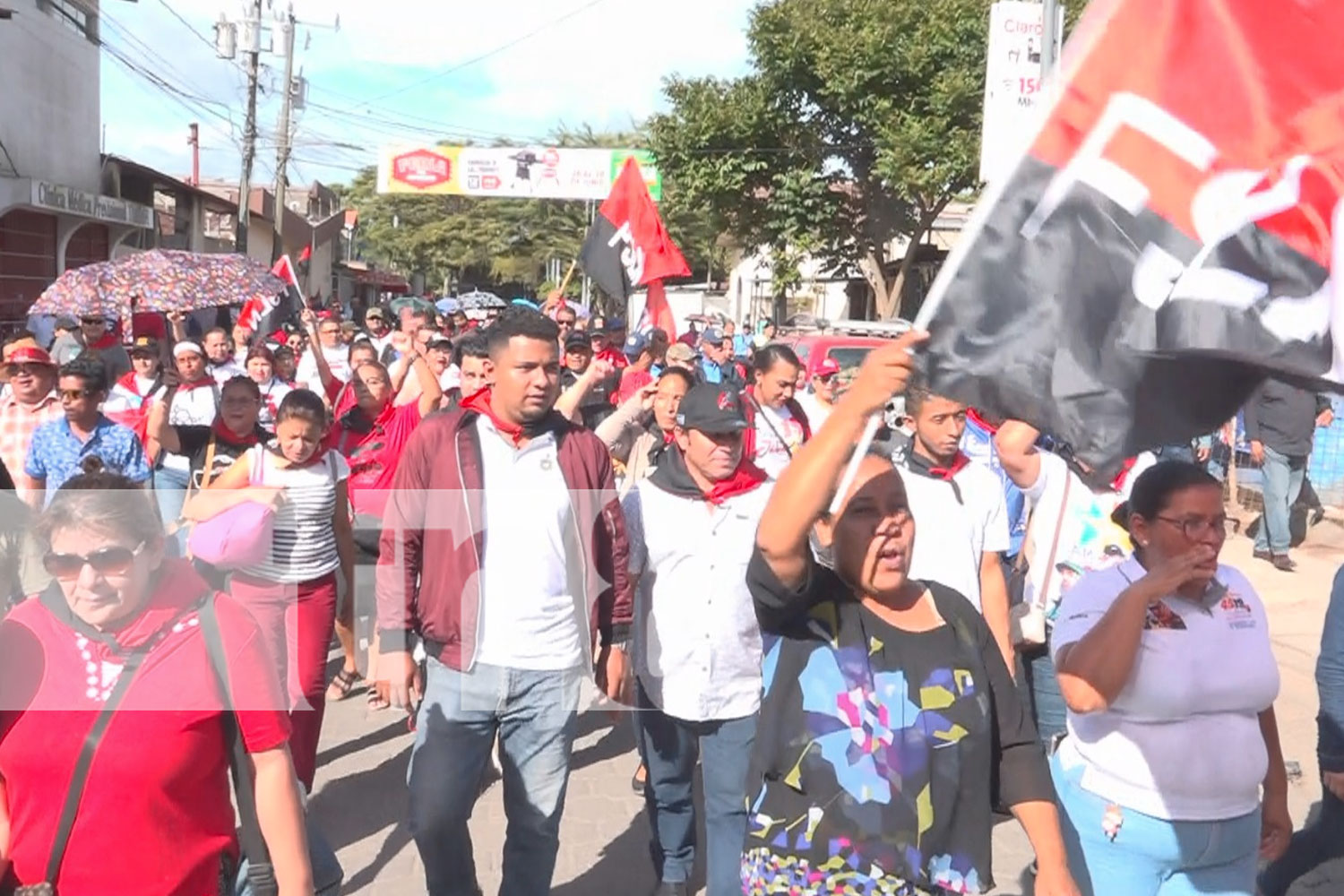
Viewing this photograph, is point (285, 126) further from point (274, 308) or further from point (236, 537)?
point (236, 537)

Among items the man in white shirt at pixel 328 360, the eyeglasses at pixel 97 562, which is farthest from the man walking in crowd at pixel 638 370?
the eyeglasses at pixel 97 562

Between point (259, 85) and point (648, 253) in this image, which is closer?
point (648, 253)

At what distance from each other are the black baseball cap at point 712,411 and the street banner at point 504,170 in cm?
3220

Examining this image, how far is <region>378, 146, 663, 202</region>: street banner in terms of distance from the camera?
36.3 metres

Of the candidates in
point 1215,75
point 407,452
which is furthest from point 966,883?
point 407,452

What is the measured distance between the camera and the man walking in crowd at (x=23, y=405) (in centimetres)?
614

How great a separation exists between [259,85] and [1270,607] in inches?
1037

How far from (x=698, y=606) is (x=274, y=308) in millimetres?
9736

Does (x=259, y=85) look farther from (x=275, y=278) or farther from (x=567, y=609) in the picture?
(x=567, y=609)

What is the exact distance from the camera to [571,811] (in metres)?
5.14

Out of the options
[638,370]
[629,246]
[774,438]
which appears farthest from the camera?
[629,246]

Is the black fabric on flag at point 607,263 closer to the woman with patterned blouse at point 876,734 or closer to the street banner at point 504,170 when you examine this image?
the woman with patterned blouse at point 876,734

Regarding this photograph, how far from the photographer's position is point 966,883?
245 centimetres

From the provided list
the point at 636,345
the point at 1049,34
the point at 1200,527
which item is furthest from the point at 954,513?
the point at 1049,34
